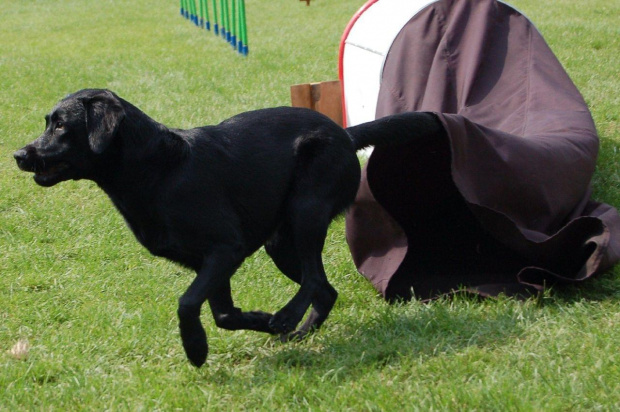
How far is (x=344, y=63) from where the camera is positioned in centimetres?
679

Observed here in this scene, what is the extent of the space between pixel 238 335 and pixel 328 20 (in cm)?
1196

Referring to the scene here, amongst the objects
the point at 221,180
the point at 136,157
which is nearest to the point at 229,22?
the point at 221,180

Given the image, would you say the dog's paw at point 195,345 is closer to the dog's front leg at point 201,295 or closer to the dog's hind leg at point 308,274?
the dog's front leg at point 201,295

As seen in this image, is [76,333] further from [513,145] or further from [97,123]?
[513,145]

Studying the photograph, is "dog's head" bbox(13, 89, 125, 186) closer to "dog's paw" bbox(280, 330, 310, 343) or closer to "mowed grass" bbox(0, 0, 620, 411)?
"mowed grass" bbox(0, 0, 620, 411)

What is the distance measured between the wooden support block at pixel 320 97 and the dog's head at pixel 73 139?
3553 mm

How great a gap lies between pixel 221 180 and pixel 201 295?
55 cm

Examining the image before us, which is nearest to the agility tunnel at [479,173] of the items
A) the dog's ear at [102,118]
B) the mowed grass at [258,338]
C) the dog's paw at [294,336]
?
the mowed grass at [258,338]

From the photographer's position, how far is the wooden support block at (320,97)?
6.93 m

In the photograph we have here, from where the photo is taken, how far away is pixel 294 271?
4.07 metres

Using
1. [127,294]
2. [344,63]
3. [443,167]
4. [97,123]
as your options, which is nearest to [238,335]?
[127,294]

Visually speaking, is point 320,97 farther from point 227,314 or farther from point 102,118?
point 102,118

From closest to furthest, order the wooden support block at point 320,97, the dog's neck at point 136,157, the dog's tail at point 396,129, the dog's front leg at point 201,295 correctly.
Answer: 1. the dog's front leg at point 201,295
2. the dog's neck at point 136,157
3. the dog's tail at point 396,129
4. the wooden support block at point 320,97

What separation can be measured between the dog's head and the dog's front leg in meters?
0.65
